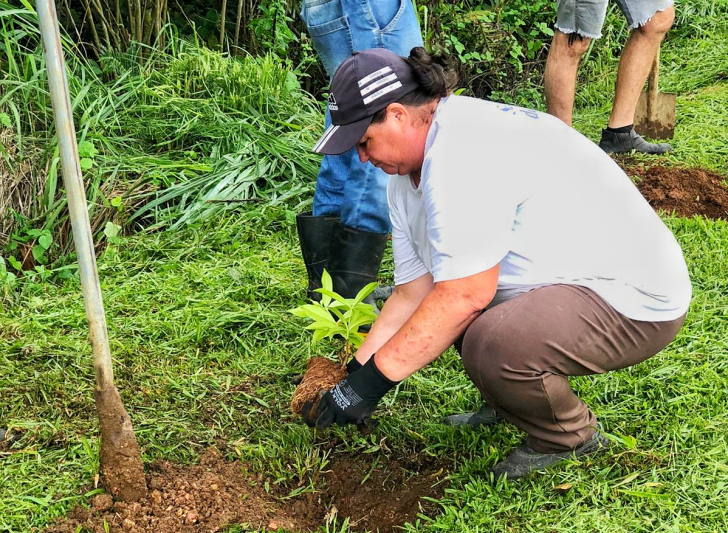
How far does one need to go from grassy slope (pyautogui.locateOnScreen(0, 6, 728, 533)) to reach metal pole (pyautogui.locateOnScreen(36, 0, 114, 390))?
1.71ft

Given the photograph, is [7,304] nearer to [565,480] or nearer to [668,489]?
[565,480]

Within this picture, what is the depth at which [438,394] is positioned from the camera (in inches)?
109

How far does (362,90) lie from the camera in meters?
1.99

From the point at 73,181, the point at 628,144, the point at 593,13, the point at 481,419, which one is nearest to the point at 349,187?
the point at 481,419

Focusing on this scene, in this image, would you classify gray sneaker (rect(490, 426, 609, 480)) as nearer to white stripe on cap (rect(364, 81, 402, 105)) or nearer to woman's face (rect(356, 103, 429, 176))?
woman's face (rect(356, 103, 429, 176))

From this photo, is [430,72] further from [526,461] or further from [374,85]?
[526,461]

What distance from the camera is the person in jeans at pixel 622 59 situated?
170 inches

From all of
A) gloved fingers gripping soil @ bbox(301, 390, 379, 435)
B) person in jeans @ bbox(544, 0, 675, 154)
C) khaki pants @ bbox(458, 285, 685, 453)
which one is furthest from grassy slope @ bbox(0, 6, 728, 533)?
person in jeans @ bbox(544, 0, 675, 154)

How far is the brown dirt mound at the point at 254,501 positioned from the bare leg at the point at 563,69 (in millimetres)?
2624

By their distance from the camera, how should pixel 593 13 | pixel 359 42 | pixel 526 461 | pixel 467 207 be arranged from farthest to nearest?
pixel 593 13 → pixel 359 42 → pixel 526 461 → pixel 467 207

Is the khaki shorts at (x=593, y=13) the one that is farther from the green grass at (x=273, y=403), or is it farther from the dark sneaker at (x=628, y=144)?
the green grass at (x=273, y=403)

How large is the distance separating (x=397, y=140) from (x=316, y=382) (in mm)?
797

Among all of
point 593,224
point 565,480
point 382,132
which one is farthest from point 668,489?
point 382,132

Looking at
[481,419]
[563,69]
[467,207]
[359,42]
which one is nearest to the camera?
[467,207]
